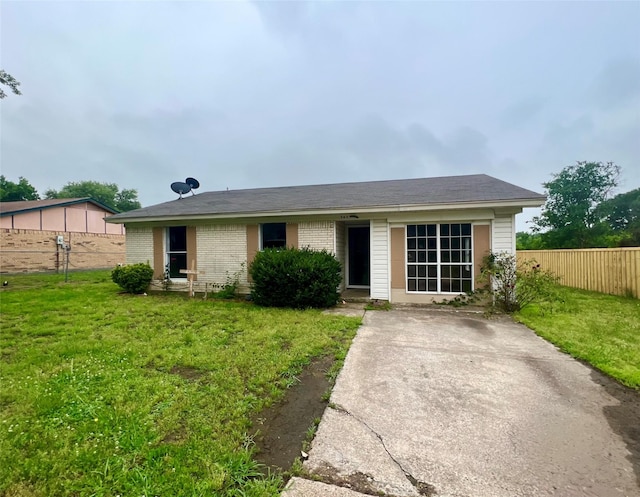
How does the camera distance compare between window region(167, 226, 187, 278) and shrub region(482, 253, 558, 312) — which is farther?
window region(167, 226, 187, 278)

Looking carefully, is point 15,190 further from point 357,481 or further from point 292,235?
point 357,481

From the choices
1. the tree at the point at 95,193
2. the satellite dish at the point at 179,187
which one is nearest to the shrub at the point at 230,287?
the satellite dish at the point at 179,187

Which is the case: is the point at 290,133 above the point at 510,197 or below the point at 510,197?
above

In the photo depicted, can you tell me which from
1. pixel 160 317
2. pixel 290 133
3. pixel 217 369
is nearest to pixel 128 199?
pixel 290 133

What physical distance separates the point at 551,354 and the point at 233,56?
1868 cm

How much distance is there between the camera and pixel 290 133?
24578 millimetres

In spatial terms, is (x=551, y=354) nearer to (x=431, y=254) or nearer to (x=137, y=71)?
(x=431, y=254)

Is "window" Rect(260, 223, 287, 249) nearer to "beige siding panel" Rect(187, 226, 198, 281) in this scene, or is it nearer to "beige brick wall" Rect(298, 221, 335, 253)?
"beige brick wall" Rect(298, 221, 335, 253)

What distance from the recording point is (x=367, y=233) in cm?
1059

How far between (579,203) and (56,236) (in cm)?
3943

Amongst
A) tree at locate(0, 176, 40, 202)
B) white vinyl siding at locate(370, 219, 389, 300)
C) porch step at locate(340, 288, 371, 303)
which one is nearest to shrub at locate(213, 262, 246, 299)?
porch step at locate(340, 288, 371, 303)

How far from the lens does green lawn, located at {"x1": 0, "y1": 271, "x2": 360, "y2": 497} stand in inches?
79.1

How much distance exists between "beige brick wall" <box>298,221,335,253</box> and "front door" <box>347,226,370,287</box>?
6.49 ft

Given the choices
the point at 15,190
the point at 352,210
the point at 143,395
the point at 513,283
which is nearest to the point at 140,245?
the point at 352,210
